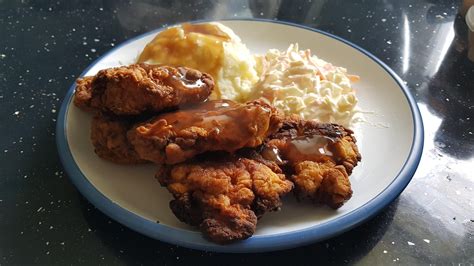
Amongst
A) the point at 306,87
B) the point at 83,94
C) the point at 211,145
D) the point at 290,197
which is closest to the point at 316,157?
the point at 290,197

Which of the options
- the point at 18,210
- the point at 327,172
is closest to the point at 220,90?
the point at 327,172

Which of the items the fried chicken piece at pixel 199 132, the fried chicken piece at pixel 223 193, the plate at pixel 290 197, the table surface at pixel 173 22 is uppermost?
the fried chicken piece at pixel 199 132

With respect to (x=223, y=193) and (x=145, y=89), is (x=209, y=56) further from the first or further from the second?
(x=223, y=193)

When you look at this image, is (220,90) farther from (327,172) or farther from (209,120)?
(327,172)

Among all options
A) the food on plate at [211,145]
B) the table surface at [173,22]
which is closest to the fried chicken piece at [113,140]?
the food on plate at [211,145]

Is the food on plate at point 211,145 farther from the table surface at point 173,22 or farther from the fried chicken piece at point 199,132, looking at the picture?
the table surface at point 173,22

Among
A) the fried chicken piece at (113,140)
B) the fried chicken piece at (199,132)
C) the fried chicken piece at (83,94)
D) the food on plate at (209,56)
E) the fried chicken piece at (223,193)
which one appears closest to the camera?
the fried chicken piece at (223,193)
